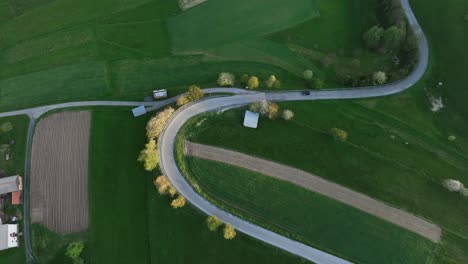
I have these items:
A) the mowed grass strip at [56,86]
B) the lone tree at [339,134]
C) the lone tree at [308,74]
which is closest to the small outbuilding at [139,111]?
the mowed grass strip at [56,86]

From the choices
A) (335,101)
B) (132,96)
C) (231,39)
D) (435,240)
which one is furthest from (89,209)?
(435,240)

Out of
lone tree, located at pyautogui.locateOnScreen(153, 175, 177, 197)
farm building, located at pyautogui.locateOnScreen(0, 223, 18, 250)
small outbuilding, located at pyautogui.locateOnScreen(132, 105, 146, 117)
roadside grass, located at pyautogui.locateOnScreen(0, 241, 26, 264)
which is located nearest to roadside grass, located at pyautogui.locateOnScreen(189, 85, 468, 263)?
lone tree, located at pyautogui.locateOnScreen(153, 175, 177, 197)

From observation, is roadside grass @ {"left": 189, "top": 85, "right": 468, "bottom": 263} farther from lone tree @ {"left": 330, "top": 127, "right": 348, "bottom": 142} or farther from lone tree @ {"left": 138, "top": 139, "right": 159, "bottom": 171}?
lone tree @ {"left": 138, "top": 139, "right": 159, "bottom": 171}

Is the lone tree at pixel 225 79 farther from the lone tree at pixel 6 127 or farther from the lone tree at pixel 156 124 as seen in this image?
the lone tree at pixel 6 127

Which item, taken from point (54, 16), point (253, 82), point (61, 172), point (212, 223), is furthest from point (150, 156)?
point (54, 16)

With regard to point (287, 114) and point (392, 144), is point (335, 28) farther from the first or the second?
point (392, 144)

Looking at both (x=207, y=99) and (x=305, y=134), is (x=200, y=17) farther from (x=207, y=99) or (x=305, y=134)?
(x=305, y=134)

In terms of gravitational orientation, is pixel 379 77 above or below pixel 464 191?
above

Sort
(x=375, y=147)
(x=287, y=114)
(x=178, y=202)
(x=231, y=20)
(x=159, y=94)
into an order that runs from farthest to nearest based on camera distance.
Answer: (x=231, y=20)
(x=159, y=94)
(x=287, y=114)
(x=375, y=147)
(x=178, y=202)
